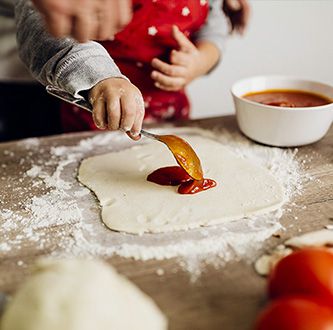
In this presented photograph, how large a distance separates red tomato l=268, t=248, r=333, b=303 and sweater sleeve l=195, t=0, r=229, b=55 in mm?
769

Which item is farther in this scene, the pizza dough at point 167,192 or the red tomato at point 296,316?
the pizza dough at point 167,192

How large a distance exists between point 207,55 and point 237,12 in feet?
0.43

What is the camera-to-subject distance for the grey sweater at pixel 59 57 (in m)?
0.92

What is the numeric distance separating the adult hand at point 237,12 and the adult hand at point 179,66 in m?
0.12

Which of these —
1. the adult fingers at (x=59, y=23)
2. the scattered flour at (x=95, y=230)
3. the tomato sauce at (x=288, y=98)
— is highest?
the adult fingers at (x=59, y=23)

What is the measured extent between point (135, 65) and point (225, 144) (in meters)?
0.28

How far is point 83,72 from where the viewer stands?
0.92 metres

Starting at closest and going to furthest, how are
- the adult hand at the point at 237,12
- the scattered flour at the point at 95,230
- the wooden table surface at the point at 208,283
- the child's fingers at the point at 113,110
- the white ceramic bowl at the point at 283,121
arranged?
the wooden table surface at the point at 208,283 → the scattered flour at the point at 95,230 → the child's fingers at the point at 113,110 → the white ceramic bowl at the point at 283,121 → the adult hand at the point at 237,12

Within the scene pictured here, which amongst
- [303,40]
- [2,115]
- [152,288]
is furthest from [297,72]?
[152,288]

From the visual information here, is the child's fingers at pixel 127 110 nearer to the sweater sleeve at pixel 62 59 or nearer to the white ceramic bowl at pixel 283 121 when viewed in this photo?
the sweater sleeve at pixel 62 59

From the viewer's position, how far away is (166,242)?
2.56 ft

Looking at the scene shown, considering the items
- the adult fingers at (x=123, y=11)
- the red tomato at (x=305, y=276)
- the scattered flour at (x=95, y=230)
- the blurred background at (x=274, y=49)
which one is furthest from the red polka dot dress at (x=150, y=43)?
the red tomato at (x=305, y=276)

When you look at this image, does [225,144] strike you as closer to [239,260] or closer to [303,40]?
[239,260]

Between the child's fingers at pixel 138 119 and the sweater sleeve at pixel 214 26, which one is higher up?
the sweater sleeve at pixel 214 26
